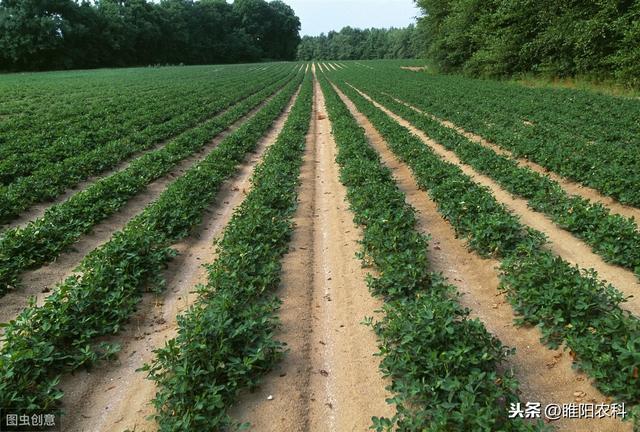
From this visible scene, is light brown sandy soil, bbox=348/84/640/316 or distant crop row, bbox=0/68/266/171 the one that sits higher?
distant crop row, bbox=0/68/266/171

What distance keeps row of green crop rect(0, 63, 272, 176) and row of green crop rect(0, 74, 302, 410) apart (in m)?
5.73

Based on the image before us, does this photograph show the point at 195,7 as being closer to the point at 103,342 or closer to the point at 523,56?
the point at 523,56

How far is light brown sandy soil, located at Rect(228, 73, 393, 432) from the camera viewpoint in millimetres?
3727

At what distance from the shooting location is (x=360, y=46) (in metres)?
142

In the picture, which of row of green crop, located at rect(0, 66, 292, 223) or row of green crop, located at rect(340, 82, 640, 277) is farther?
row of green crop, located at rect(0, 66, 292, 223)

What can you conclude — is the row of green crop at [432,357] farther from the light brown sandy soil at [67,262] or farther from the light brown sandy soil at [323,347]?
the light brown sandy soil at [67,262]

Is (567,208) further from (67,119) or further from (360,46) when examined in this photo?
(360,46)

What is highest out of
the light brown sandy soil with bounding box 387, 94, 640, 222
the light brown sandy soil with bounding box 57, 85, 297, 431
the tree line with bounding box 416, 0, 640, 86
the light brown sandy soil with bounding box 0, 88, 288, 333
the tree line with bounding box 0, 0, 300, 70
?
the tree line with bounding box 0, 0, 300, 70

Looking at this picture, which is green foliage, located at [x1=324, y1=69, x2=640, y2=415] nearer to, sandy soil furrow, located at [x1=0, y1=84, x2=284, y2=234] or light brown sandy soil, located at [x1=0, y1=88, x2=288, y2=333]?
light brown sandy soil, located at [x1=0, y1=88, x2=288, y2=333]

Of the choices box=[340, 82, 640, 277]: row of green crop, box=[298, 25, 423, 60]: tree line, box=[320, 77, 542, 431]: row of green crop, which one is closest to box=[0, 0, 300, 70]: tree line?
box=[298, 25, 423, 60]: tree line

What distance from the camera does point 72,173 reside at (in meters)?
10.1

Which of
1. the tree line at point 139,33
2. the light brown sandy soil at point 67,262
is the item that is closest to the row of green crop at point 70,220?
the light brown sandy soil at point 67,262

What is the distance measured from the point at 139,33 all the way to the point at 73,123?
253 ft

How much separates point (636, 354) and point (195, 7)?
11916 cm
